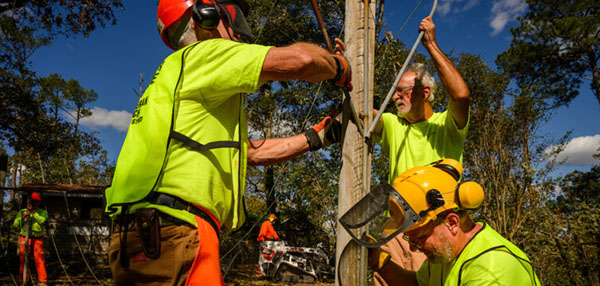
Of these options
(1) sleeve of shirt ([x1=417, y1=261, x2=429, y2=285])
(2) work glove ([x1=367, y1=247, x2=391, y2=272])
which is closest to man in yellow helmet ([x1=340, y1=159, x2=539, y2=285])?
(1) sleeve of shirt ([x1=417, y1=261, x2=429, y2=285])

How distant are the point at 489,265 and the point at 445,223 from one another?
263mm

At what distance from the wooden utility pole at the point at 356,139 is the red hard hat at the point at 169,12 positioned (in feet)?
2.95

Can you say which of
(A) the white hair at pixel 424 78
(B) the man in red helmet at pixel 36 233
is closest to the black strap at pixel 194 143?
(A) the white hair at pixel 424 78

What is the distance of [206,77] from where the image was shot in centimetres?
162

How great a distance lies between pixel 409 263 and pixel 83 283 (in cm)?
1138

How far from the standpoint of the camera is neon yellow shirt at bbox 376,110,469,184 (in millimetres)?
2573

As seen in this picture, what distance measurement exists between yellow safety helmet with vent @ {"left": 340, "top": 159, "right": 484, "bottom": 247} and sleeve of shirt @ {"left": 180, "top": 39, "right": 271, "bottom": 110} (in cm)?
74

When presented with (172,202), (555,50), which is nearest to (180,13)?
(172,202)

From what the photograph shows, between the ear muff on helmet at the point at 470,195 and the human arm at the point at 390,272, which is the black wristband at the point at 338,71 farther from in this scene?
the human arm at the point at 390,272

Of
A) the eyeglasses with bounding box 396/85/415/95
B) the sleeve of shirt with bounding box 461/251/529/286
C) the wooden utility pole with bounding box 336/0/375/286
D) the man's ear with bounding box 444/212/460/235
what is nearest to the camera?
the sleeve of shirt with bounding box 461/251/529/286

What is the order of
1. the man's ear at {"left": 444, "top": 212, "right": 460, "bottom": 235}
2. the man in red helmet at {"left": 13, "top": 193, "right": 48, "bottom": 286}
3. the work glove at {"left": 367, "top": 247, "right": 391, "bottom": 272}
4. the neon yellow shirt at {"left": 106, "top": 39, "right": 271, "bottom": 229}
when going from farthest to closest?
1. the man in red helmet at {"left": 13, "top": 193, "right": 48, "bottom": 286}
2. the work glove at {"left": 367, "top": 247, "right": 391, "bottom": 272}
3. the man's ear at {"left": 444, "top": 212, "right": 460, "bottom": 235}
4. the neon yellow shirt at {"left": 106, "top": 39, "right": 271, "bottom": 229}

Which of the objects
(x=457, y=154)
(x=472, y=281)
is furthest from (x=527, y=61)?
(x=472, y=281)

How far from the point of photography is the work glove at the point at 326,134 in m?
2.36

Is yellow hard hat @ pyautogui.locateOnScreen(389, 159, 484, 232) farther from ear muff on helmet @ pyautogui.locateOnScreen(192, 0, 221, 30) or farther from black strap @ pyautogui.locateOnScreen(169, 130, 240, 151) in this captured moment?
ear muff on helmet @ pyautogui.locateOnScreen(192, 0, 221, 30)
